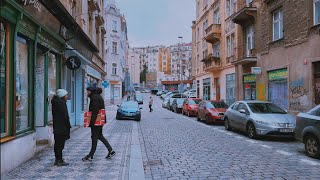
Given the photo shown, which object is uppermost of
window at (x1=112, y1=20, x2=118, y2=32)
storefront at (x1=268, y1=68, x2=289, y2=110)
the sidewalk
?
window at (x1=112, y1=20, x2=118, y2=32)

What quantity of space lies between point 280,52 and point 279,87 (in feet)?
6.59

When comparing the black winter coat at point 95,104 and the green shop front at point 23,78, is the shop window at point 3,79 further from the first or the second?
the black winter coat at point 95,104

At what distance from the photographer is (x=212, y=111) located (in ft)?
66.3

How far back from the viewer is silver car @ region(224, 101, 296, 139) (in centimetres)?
1284

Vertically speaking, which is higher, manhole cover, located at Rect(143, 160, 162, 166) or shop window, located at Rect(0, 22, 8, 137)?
shop window, located at Rect(0, 22, 8, 137)

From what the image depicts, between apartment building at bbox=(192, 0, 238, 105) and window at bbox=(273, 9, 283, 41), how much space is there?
24.9 feet

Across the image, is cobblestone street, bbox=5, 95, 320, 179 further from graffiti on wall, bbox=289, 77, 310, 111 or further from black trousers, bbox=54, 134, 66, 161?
graffiti on wall, bbox=289, 77, 310, 111

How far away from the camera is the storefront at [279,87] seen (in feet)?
64.7

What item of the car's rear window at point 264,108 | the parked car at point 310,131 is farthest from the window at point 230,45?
the parked car at point 310,131

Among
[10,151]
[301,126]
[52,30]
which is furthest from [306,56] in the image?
[10,151]

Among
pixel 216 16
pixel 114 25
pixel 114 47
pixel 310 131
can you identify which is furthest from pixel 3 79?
pixel 114 25

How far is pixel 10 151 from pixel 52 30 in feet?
16.8

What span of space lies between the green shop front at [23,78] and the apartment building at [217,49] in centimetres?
2075

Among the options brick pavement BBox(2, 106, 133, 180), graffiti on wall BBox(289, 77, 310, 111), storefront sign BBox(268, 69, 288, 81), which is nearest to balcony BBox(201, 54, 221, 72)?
storefront sign BBox(268, 69, 288, 81)
